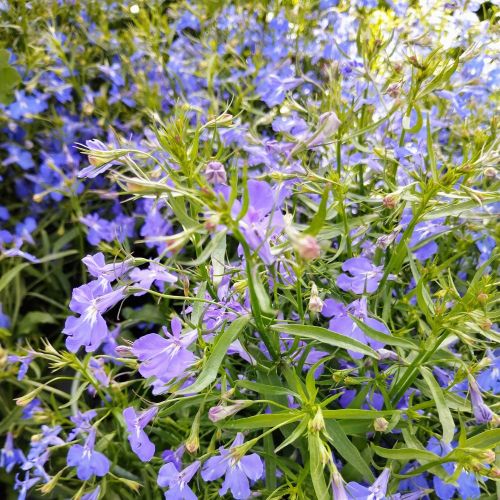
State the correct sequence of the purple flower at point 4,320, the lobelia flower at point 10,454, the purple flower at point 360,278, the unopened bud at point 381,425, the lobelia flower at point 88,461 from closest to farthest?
1. the unopened bud at point 381,425
2. the purple flower at point 360,278
3. the lobelia flower at point 88,461
4. the lobelia flower at point 10,454
5. the purple flower at point 4,320

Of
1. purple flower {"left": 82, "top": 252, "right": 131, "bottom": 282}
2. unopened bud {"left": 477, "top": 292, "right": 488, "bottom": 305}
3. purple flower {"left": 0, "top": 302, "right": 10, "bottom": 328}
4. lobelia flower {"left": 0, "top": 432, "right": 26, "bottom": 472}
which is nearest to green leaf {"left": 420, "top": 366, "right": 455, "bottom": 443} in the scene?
unopened bud {"left": 477, "top": 292, "right": 488, "bottom": 305}

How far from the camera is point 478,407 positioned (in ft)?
2.82

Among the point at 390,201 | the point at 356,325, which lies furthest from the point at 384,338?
the point at 390,201

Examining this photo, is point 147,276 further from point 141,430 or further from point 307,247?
point 307,247

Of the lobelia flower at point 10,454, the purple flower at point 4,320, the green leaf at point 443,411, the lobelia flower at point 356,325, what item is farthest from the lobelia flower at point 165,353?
the purple flower at point 4,320

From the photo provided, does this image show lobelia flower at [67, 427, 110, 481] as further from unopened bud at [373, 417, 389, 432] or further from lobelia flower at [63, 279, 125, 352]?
unopened bud at [373, 417, 389, 432]

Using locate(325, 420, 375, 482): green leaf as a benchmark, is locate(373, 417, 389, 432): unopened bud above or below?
above

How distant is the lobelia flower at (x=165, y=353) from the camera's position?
787 millimetres

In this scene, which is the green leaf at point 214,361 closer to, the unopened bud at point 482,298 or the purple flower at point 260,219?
the purple flower at point 260,219

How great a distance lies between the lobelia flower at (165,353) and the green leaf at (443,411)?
0.35 metres

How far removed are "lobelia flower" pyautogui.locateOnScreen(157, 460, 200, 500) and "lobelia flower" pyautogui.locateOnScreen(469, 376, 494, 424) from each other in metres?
0.42

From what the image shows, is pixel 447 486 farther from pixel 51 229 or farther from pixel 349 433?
pixel 51 229

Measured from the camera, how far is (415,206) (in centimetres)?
93

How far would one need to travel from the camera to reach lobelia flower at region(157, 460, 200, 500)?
90 centimetres
